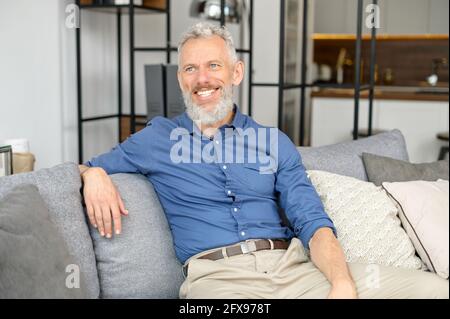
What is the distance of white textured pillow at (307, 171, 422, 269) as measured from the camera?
62.9 inches

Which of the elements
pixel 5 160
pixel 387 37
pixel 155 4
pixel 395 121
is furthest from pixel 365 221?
pixel 387 37

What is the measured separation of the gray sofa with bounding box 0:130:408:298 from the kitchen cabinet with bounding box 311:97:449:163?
10.9 ft

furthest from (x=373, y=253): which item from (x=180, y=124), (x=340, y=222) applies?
(x=180, y=124)

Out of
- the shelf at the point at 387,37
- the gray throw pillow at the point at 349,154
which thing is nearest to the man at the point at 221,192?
the gray throw pillow at the point at 349,154

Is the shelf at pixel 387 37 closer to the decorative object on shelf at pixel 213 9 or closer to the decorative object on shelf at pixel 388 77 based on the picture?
the decorative object on shelf at pixel 388 77

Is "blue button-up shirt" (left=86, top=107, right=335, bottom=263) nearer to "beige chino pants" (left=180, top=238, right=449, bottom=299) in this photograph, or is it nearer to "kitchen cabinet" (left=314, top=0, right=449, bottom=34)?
"beige chino pants" (left=180, top=238, right=449, bottom=299)

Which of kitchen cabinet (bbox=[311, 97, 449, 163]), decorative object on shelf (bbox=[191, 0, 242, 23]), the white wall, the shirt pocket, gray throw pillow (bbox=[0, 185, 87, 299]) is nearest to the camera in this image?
gray throw pillow (bbox=[0, 185, 87, 299])

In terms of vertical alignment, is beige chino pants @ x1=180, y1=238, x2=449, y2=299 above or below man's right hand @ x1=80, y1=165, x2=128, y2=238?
below

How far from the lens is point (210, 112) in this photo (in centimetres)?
182

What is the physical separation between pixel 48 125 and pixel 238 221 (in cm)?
215

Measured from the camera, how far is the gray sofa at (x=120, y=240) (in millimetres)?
1567

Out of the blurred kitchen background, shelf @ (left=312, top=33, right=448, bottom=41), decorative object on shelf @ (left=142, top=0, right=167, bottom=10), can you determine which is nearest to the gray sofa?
the blurred kitchen background

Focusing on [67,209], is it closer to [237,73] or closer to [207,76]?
[207,76]
